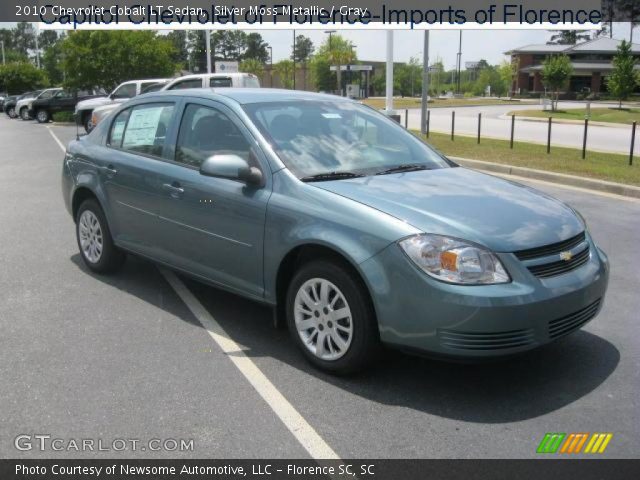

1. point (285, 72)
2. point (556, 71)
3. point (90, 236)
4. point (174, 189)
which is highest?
point (285, 72)

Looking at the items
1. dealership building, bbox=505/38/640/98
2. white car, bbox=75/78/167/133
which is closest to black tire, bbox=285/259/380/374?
white car, bbox=75/78/167/133

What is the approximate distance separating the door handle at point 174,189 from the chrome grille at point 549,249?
246 centimetres

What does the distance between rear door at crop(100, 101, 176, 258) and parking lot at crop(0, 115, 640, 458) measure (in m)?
0.53

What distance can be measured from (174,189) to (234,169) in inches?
32.3

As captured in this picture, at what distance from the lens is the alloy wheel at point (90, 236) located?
20.1ft

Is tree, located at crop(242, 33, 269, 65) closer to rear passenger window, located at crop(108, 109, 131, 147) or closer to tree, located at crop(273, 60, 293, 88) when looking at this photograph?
tree, located at crop(273, 60, 293, 88)

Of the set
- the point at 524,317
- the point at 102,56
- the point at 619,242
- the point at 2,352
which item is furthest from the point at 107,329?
the point at 102,56

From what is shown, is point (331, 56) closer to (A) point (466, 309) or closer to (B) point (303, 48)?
(B) point (303, 48)

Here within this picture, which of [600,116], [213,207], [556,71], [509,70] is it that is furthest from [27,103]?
[509,70]

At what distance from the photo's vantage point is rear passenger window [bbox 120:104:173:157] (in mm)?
5402

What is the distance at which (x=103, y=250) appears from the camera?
6.07m

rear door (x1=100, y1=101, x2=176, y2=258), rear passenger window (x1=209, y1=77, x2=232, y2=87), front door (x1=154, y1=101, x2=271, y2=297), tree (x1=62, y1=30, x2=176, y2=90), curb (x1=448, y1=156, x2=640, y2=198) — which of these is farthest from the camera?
tree (x1=62, y1=30, x2=176, y2=90)
